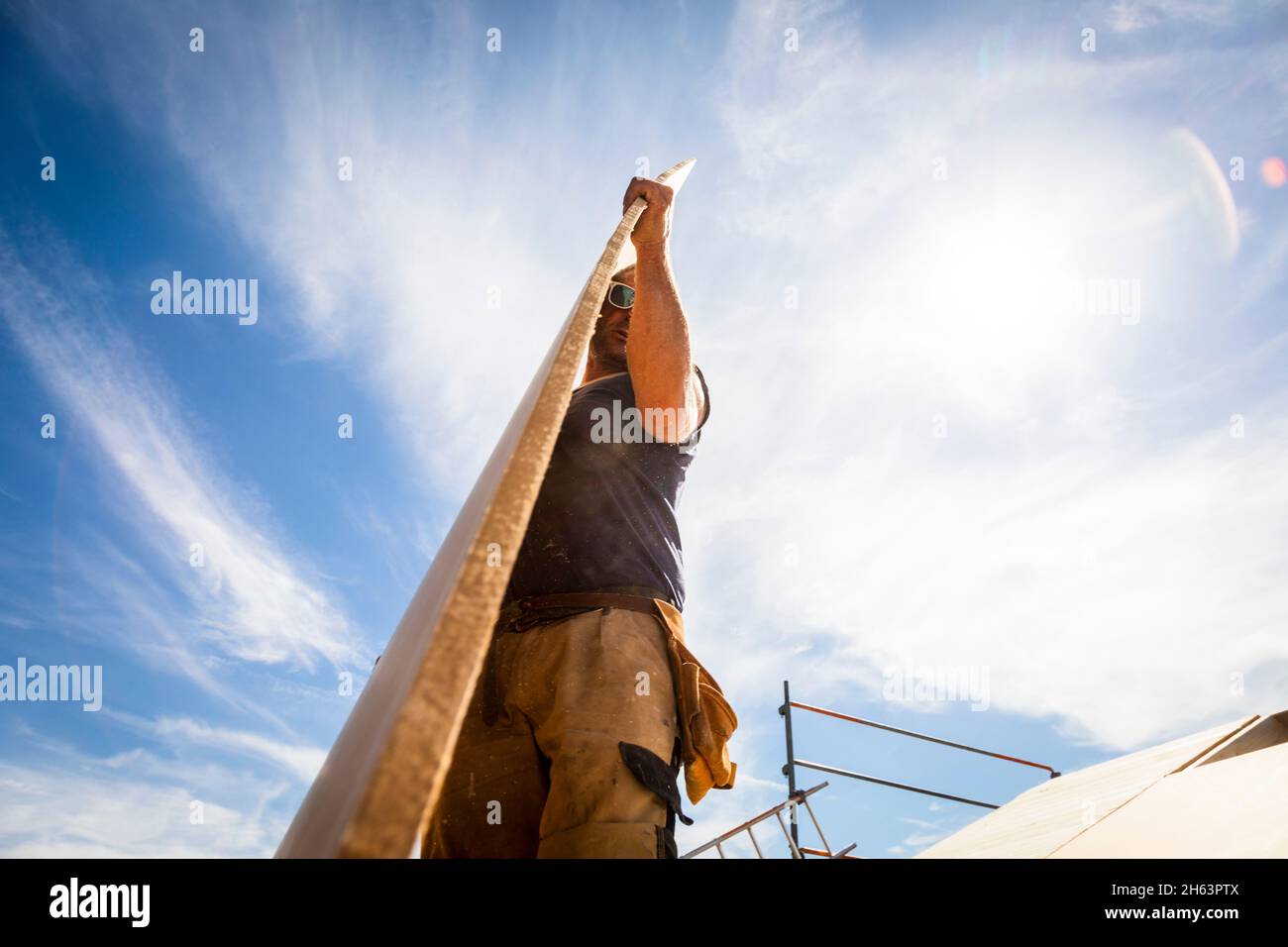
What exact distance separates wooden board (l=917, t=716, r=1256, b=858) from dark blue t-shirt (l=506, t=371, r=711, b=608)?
164 cm

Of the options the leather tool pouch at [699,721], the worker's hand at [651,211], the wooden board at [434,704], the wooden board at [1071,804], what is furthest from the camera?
the wooden board at [1071,804]

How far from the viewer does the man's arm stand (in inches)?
77.6

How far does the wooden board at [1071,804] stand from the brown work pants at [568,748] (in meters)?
1.54

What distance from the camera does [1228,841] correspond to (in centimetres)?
149

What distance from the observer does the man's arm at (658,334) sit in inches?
77.6

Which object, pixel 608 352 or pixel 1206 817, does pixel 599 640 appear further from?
pixel 1206 817

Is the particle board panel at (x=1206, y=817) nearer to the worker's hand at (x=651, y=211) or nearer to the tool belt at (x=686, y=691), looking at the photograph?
the tool belt at (x=686, y=691)

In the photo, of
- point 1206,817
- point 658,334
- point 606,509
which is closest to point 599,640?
point 606,509

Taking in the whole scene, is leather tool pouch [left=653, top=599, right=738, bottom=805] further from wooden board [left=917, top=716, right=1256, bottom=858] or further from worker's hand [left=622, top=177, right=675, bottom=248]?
wooden board [left=917, top=716, right=1256, bottom=858]

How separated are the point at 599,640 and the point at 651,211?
1297 millimetres

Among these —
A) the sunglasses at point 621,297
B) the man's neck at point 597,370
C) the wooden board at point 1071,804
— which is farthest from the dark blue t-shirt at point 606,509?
the wooden board at point 1071,804

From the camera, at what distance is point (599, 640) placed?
173 centimetres
